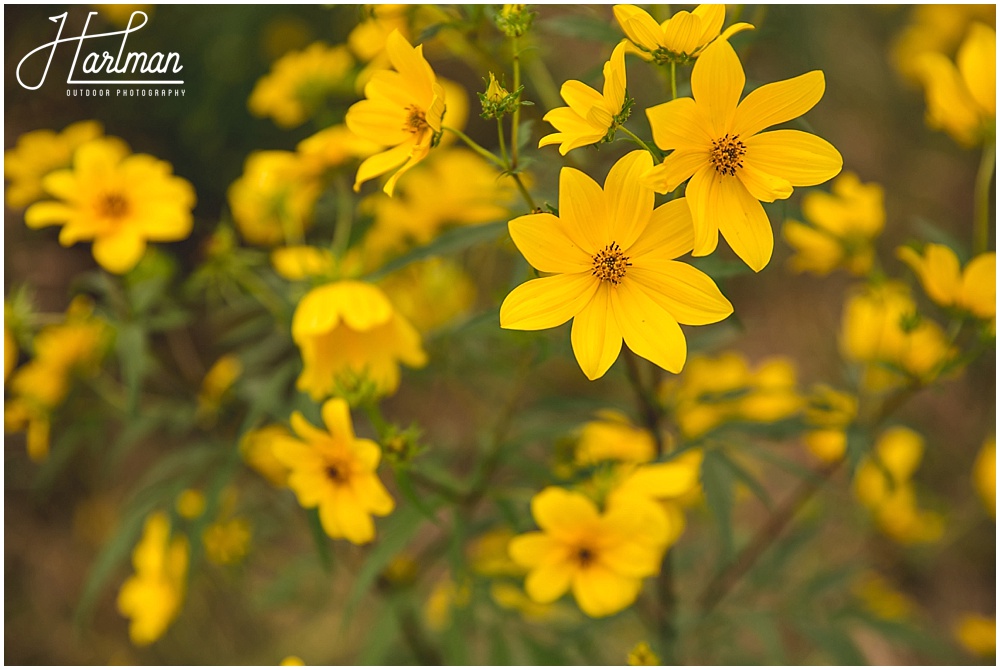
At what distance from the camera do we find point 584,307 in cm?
76

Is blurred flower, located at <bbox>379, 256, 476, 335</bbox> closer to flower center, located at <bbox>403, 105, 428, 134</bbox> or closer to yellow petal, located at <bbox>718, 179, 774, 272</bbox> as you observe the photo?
flower center, located at <bbox>403, 105, 428, 134</bbox>

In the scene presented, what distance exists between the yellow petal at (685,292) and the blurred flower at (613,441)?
45 cm

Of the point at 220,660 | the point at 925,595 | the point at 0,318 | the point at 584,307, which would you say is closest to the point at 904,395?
the point at 584,307

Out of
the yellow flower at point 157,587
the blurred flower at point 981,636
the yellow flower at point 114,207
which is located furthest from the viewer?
the blurred flower at point 981,636

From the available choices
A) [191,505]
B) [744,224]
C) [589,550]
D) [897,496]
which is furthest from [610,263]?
[897,496]

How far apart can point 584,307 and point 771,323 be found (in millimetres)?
2235

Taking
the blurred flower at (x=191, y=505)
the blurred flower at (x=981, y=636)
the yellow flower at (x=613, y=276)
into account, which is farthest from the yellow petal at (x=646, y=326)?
the blurred flower at (x=981, y=636)

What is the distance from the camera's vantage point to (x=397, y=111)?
0.82 m

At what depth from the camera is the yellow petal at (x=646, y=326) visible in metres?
0.74

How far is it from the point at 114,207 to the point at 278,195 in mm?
222

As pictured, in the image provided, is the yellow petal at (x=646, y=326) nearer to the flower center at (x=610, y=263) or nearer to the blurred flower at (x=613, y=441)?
the flower center at (x=610, y=263)

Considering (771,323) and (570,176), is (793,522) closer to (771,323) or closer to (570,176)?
(771,323)

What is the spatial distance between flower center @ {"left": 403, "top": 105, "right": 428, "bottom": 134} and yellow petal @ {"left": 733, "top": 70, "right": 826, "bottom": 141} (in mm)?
312

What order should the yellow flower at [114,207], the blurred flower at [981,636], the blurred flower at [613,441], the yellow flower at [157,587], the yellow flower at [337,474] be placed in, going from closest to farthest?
the yellow flower at [337,474], the yellow flower at [114,207], the blurred flower at [613,441], the yellow flower at [157,587], the blurred flower at [981,636]
